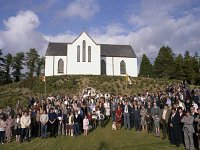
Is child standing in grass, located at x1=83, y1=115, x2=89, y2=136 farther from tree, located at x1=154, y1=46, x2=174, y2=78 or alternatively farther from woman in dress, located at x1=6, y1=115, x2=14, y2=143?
tree, located at x1=154, y1=46, x2=174, y2=78

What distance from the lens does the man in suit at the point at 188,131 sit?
1411 cm

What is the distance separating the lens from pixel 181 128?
15.2 metres

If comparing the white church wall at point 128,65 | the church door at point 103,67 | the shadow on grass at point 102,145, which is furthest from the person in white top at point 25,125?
the white church wall at point 128,65

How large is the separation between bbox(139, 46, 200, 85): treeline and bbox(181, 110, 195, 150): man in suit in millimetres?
51452

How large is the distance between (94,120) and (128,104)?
2.71 metres

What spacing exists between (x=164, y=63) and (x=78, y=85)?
28131mm

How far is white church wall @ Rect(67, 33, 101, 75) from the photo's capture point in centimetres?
5697

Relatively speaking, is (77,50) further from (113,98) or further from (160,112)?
(160,112)

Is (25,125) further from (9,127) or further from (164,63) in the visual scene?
(164,63)

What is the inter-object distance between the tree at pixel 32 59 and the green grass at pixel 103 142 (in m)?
59.7

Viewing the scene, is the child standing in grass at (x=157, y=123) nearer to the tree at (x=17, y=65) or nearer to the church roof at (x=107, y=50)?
the church roof at (x=107, y=50)

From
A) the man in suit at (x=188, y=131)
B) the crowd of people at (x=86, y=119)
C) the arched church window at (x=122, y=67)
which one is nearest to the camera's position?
the man in suit at (x=188, y=131)

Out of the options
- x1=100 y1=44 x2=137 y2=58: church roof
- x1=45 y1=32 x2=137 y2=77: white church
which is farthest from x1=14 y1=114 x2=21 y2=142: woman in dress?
x1=100 y1=44 x2=137 y2=58: church roof

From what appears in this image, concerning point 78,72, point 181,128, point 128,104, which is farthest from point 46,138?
point 78,72
